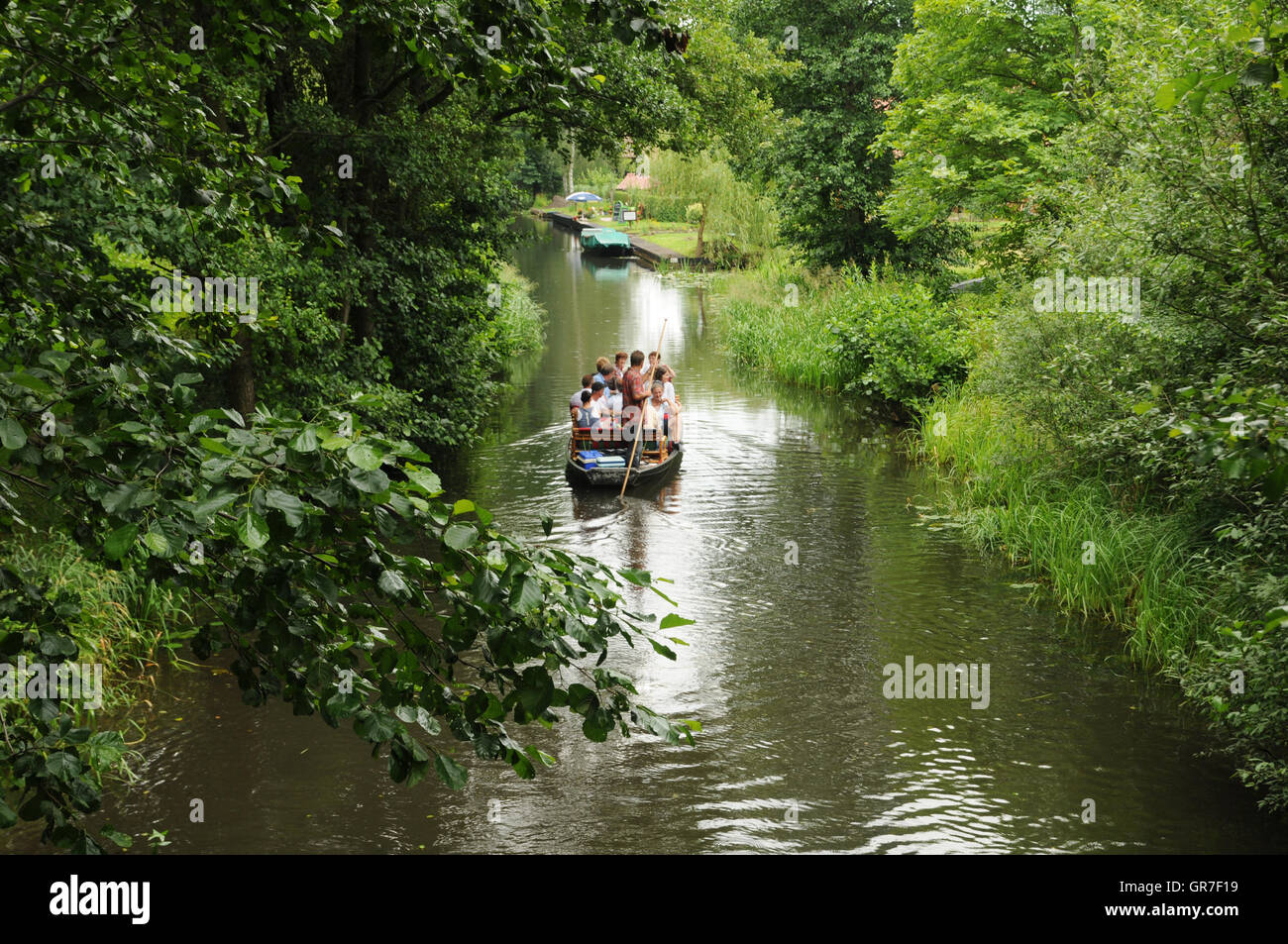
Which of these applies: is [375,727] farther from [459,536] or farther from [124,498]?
[124,498]

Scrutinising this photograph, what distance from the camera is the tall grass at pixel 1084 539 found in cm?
936

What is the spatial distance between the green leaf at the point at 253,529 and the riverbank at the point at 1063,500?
257 cm

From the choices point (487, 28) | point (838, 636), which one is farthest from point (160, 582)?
point (838, 636)

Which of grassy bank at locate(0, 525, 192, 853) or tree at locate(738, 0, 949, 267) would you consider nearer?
grassy bank at locate(0, 525, 192, 853)

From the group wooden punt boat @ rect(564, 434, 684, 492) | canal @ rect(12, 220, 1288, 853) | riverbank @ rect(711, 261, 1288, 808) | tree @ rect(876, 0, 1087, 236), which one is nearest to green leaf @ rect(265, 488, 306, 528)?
riverbank @ rect(711, 261, 1288, 808)

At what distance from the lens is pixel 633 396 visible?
54.3 ft

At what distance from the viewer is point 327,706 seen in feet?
9.03

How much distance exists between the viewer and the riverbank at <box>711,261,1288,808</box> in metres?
7.38

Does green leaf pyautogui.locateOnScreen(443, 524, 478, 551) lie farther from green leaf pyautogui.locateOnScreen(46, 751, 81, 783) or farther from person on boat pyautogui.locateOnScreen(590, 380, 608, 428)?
person on boat pyautogui.locateOnScreen(590, 380, 608, 428)

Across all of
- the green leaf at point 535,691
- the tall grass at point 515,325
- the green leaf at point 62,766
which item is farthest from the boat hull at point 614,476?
the green leaf at point 535,691

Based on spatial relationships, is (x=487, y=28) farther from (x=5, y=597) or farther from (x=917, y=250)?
(x=917, y=250)

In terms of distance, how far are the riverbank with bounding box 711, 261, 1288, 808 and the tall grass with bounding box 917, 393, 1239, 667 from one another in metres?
0.02

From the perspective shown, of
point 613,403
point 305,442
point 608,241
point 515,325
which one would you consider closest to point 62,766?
point 305,442

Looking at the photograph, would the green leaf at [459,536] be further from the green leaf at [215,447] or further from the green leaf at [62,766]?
the green leaf at [62,766]
